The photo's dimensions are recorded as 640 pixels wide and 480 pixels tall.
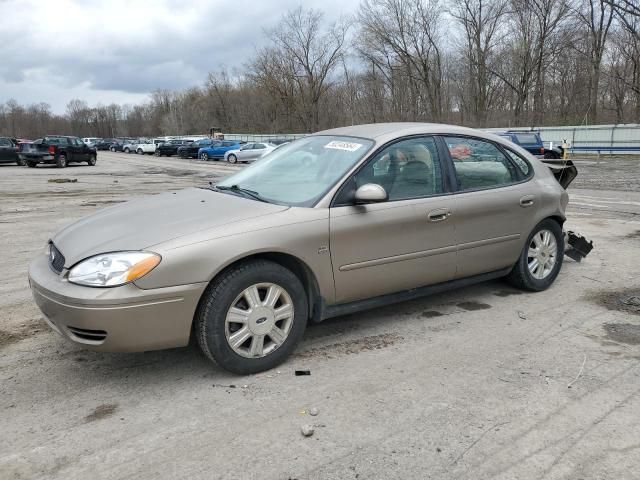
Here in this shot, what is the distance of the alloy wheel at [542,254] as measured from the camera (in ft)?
16.3

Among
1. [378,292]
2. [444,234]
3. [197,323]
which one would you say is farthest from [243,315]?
[444,234]

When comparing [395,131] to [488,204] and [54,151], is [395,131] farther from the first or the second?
[54,151]

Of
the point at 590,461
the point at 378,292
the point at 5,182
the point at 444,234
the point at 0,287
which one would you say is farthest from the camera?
the point at 5,182

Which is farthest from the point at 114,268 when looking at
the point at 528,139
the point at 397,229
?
the point at 528,139

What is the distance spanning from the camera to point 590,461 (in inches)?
98.6

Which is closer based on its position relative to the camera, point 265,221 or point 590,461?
point 590,461

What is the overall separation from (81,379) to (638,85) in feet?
154

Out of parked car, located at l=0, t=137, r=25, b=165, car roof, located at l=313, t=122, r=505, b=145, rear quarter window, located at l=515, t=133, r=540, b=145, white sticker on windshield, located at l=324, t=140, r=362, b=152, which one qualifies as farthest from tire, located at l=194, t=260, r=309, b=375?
parked car, located at l=0, t=137, r=25, b=165

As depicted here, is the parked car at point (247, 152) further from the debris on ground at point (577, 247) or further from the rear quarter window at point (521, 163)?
the rear quarter window at point (521, 163)

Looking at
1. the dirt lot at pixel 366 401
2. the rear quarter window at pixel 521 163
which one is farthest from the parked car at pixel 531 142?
the dirt lot at pixel 366 401

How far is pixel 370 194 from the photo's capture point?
3.56 m

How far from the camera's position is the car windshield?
3.76 meters

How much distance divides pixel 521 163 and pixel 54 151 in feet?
92.9

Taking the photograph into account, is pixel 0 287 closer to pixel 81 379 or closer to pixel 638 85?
pixel 81 379
